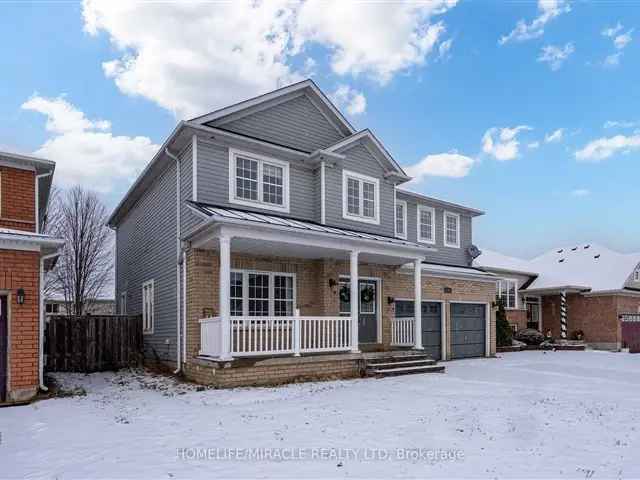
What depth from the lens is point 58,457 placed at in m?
5.62

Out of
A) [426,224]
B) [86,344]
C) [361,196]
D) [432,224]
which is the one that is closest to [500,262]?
[432,224]

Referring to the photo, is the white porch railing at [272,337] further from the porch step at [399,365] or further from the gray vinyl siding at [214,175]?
the gray vinyl siding at [214,175]

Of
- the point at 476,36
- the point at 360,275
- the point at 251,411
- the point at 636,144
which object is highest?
the point at 476,36

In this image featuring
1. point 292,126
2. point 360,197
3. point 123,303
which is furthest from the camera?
point 123,303

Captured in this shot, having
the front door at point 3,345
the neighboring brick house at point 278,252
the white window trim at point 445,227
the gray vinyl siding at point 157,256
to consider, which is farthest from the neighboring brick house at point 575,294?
the front door at point 3,345

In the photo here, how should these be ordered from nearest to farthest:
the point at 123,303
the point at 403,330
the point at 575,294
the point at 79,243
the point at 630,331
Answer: the point at 403,330 → the point at 123,303 → the point at 630,331 → the point at 79,243 → the point at 575,294

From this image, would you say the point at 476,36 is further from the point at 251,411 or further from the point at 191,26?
the point at 251,411

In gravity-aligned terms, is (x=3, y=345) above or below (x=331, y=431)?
above

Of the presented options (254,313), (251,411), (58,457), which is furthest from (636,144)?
(58,457)

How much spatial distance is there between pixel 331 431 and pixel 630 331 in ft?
79.0

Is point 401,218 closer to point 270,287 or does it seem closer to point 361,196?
point 361,196

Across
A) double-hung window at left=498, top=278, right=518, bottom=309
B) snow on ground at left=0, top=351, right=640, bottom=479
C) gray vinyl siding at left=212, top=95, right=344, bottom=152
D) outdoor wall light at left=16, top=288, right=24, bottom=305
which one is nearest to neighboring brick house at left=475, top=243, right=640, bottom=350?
double-hung window at left=498, top=278, right=518, bottom=309

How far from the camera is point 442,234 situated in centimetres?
1959

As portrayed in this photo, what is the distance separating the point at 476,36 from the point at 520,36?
1737 mm
